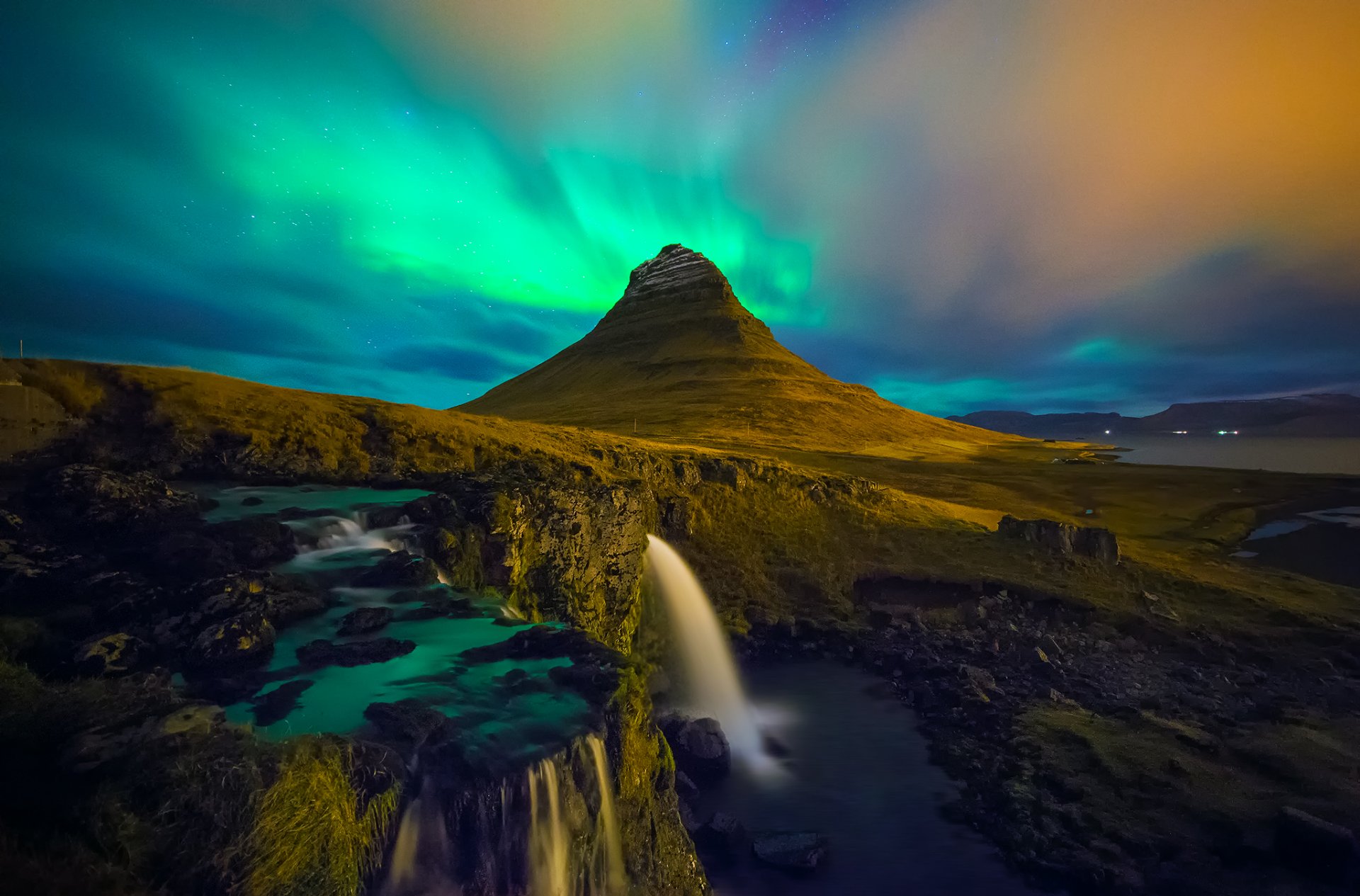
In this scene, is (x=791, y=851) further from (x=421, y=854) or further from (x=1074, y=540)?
(x=1074, y=540)

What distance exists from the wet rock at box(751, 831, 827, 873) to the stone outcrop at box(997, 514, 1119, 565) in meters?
35.2

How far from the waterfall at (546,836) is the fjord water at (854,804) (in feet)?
28.1

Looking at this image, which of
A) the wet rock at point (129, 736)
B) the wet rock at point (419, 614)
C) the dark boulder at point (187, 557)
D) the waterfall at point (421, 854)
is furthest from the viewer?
the wet rock at point (419, 614)

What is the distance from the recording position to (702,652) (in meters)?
34.1

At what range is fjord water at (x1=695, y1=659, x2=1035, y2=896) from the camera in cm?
1905

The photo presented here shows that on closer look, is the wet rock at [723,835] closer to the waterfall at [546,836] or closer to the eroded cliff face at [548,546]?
the eroded cliff face at [548,546]

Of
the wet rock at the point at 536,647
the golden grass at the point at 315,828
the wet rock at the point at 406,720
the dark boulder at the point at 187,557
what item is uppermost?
the dark boulder at the point at 187,557

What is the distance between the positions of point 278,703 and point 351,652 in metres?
2.78

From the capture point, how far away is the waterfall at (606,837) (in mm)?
13492

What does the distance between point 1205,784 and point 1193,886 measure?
18.3ft

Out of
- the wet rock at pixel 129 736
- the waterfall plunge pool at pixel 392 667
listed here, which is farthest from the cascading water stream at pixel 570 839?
the wet rock at pixel 129 736

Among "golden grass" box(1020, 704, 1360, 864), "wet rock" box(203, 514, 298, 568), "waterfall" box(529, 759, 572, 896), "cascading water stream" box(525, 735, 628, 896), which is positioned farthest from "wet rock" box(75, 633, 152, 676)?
"golden grass" box(1020, 704, 1360, 864)

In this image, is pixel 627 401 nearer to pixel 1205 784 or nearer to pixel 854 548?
pixel 854 548

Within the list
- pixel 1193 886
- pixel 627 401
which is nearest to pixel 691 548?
pixel 1193 886
